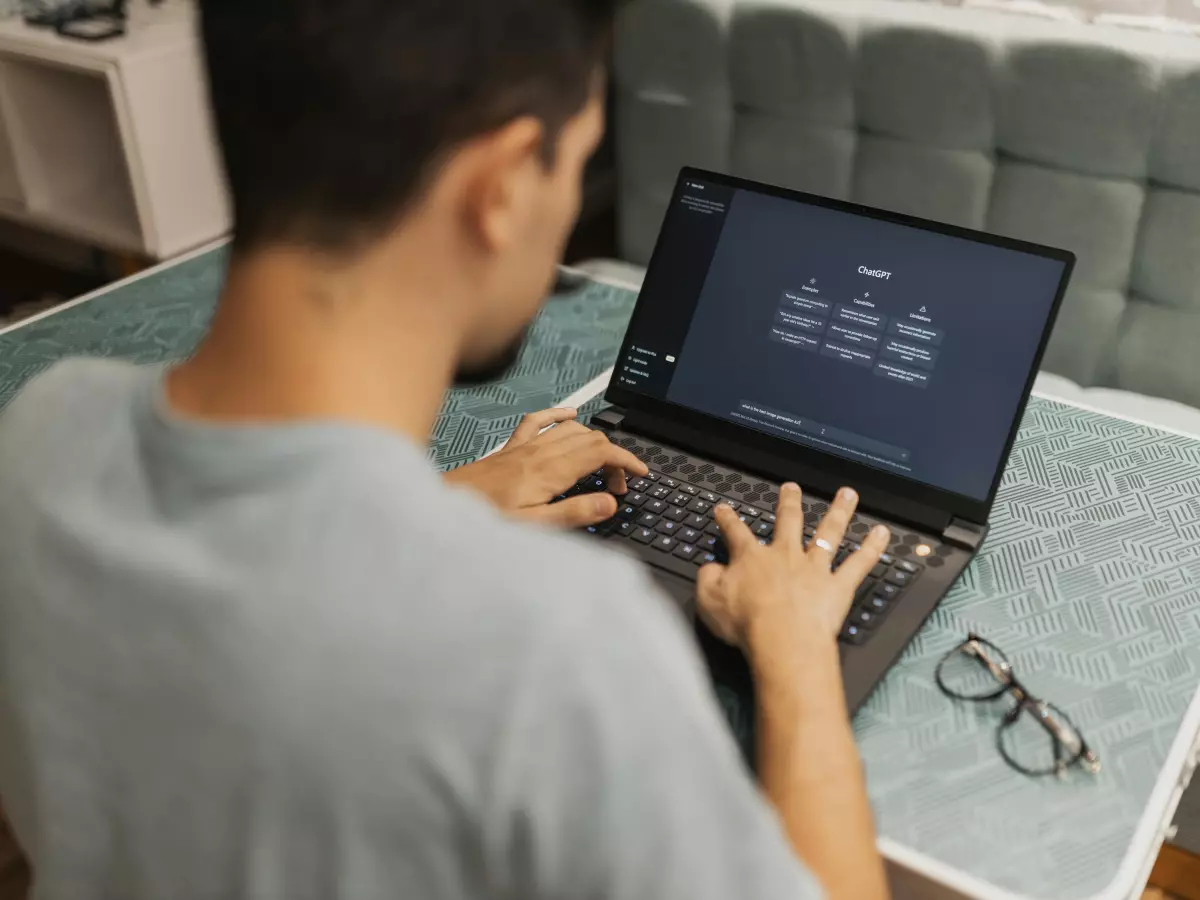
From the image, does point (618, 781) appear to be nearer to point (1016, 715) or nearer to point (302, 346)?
point (302, 346)

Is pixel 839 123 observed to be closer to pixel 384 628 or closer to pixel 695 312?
pixel 695 312

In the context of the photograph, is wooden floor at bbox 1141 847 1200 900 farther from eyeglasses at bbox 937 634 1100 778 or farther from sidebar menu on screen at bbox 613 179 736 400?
sidebar menu on screen at bbox 613 179 736 400

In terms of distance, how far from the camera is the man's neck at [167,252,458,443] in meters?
0.56

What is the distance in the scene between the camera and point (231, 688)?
0.50 meters

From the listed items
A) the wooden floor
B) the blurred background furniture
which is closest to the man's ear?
the wooden floor

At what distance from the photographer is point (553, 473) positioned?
0.99 metres

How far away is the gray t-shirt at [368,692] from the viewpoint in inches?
19.0

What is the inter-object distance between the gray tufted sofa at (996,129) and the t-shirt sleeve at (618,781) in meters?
1.13

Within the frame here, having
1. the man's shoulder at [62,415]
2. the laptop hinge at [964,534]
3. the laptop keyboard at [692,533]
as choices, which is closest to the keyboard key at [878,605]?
the laptop keyboard at [692,533]

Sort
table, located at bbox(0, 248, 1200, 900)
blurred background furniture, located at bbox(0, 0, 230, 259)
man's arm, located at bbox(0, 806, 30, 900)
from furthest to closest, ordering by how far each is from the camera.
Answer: blurred background furniture, located at bbox(0, 0, 230, 259) < man's arm, located at bbox(0, 806, 30, 900) < table, located at bbox(0, 248, 1200, 900)

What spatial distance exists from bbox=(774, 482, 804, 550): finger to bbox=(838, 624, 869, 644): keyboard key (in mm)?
70

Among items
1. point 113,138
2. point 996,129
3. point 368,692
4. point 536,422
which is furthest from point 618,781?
point 113,138

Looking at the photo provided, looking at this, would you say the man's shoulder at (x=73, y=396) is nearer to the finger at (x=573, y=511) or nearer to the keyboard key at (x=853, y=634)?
the finger at (x=573, y=511)

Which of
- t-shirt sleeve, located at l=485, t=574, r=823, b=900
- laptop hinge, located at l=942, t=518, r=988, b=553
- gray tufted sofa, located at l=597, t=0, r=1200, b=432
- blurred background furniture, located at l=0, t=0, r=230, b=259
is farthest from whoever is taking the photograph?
blurred background furniture, located at l=0, t=0, r=230, b=259
